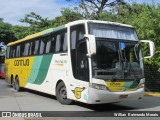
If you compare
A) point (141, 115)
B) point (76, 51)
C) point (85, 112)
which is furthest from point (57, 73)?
point (141, 115)

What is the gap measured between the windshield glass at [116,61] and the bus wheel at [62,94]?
8.20ft

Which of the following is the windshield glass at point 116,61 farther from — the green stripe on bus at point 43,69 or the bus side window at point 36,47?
the bus side window at point 36,47

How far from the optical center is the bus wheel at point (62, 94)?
14.1 meters

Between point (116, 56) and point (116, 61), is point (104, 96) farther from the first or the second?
point (116, 56)

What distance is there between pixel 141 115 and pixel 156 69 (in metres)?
11.9

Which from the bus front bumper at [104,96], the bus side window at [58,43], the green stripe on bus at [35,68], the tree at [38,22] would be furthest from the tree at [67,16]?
the bus front bumper at [104,96]

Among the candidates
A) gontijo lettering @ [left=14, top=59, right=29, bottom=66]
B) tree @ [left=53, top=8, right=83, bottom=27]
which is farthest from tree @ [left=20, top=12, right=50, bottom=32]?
gontijo lettering @ [left=14, top=59, right=29, bottom=66]

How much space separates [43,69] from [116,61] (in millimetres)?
4927

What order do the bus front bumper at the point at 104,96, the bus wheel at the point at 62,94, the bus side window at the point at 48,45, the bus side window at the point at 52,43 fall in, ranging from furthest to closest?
the bus side window at the point at 48,45, the bus side window at the point at 52,43, the bus wheel at the point at 62,94, the bus front bumper at the point at 104,96

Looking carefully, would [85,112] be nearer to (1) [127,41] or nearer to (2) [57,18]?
(1) [127,41]

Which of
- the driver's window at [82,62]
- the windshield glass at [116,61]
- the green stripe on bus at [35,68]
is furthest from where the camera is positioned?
the green stripe on bus at [35,68]

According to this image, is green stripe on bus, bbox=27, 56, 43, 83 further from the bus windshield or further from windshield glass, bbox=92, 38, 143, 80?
windshield glass, bbox=92, 38, 143, 80

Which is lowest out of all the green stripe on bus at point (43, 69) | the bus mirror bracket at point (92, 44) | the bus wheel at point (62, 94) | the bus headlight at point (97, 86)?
the bus wheel at point (62, 94)

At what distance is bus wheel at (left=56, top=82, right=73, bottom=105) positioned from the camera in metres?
14.1
